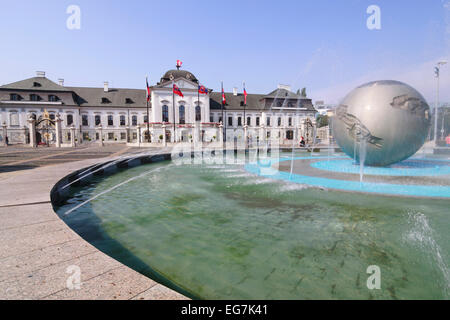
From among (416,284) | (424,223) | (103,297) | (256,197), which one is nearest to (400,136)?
(424,223)

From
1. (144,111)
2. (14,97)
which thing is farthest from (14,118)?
(144,111)

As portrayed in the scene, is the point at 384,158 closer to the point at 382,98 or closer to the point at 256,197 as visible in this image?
the point at 382,98

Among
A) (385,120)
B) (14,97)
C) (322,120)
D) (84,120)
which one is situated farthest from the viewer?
(322,120)

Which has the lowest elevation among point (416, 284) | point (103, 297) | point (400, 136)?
point (416, 284)

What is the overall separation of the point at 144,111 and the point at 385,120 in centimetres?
5363

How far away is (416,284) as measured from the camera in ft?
9.96

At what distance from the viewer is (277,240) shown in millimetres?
4285

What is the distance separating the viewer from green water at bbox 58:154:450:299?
10.0 ft

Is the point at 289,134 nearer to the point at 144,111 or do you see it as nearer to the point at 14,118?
the point at 144,111

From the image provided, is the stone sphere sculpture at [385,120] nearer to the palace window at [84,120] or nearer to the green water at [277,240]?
the green water at [277,240]

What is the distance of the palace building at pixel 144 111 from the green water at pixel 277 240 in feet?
121

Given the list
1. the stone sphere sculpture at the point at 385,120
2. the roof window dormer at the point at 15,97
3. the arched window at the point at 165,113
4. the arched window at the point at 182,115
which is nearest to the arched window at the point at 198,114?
the arched window at the point at 182,115

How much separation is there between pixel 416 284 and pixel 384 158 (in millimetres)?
8531

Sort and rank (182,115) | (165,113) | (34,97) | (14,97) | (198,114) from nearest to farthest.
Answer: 1. (14,97)
2. (34,97)
3. (165,113)
4. (182,115)
5. (198,114)
